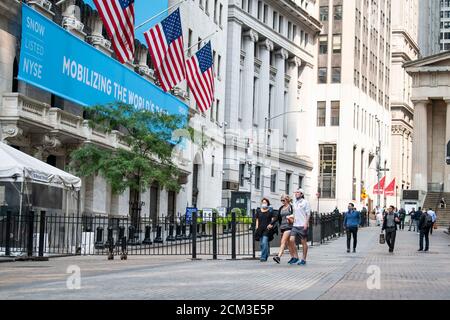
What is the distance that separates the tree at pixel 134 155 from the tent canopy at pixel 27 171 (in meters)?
6.64

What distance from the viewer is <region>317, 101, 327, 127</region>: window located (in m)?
105

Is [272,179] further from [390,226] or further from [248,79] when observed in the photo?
[390,226]

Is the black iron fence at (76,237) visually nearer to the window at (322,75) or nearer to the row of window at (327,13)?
the window at (322,75)

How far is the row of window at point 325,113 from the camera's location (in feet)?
342

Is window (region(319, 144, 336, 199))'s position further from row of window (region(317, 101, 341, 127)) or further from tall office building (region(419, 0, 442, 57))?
tall office building (region(419, 0, 442, 57))

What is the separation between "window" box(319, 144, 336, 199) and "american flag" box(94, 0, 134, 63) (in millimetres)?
71136

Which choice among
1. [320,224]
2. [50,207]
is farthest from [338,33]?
[50,207]

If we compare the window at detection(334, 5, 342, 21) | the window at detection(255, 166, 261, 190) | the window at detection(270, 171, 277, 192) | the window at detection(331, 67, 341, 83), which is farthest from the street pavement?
the window at detection(334, 5, 342, 21)

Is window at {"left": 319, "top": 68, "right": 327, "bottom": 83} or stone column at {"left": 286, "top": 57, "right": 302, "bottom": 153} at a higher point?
window at {"left": 319, "top": 68, "right": 327, "bottom": 83}

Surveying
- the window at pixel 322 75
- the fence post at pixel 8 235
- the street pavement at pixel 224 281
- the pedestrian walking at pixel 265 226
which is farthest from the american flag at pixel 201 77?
the window at pixel 322 75

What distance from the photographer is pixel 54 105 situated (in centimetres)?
4081

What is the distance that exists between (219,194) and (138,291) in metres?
54.7

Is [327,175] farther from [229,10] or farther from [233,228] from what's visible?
[233,228]
